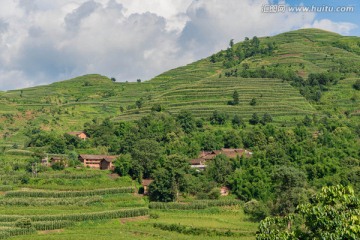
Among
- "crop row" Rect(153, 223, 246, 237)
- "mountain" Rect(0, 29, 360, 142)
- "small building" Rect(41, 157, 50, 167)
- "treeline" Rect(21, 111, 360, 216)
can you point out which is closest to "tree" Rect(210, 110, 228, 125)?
"treeline" Rect(21, 111, 360, 216)

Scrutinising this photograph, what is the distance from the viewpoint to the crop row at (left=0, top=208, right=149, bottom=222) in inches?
2094

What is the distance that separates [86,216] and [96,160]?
87.9ft

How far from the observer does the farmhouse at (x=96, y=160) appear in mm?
79438

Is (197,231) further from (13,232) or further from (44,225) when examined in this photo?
(13,232)

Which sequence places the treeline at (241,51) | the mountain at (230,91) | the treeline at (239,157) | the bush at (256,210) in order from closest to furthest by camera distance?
the bush at (256,210)
the treeline at (239,157)
the mountain at (230,91)
the treeline at (241,51)

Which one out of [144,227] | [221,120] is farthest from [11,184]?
[221,120]

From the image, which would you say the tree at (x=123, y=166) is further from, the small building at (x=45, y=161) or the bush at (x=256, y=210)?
the bush at (x=256, y=210)

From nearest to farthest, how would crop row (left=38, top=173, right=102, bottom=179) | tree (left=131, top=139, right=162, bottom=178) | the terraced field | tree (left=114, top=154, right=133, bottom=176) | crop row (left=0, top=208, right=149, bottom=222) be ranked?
crop row (left=0, top=208, right=149, bottom=222)
crop row (left=38, top=173, right=102, bottom=179)
tree (left=131, top=139, right=162, bottom=178)
tree (left=114, top=154, right=133, bottom=176)
the terraced field

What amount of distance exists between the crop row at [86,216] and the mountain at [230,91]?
161 ft

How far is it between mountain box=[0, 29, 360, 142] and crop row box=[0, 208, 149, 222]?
4907cm

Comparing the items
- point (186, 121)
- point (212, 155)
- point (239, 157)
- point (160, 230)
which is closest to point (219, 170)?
point (239, 157)

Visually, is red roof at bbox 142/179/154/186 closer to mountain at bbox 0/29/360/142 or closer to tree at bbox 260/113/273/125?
mountain at bbox 0/29/360/142

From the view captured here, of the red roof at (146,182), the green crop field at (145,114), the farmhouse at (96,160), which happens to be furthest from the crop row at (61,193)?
the farmhouse at (96,160)

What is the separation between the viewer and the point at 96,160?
80.8 meters
